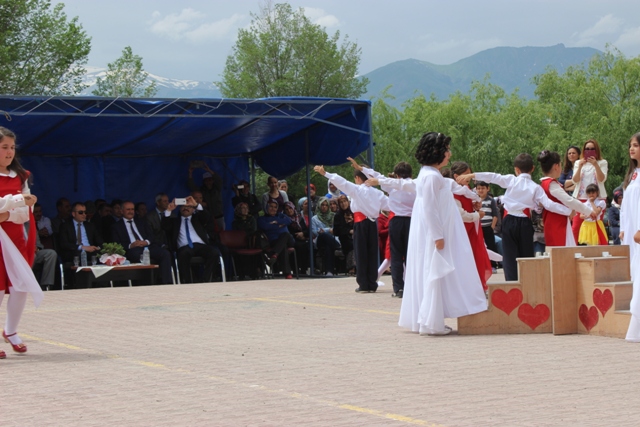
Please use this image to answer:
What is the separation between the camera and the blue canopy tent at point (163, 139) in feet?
55.6

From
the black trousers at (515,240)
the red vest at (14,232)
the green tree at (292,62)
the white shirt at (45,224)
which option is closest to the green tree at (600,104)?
the green tree at (292,62)

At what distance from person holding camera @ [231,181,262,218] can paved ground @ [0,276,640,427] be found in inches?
347

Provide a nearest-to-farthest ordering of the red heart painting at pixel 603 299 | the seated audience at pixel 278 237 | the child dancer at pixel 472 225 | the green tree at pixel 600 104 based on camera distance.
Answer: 1. the red heart painting at pixel 603 299
2. the child dancer at pixel 472 225
3. the seated audience at pixel 278 237
4. the green tree at pixel 600 104

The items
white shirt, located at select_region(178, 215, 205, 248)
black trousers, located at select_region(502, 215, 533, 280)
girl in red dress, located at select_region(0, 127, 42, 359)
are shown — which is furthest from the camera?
white shirt, located at select_region(178, 215, 205, 248)

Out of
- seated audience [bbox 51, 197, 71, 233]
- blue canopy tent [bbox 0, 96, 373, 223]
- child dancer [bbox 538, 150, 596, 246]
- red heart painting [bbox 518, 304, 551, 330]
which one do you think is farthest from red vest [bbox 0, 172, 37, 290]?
seated audience [bbox 51, 197, 71, 233]

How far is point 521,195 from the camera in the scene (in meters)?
11.7

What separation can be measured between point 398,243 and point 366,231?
1.30 metres

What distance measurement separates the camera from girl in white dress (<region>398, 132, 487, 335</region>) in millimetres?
9508

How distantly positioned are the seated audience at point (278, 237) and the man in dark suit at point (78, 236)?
3.32m

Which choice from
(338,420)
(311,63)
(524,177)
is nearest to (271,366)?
(338,420)

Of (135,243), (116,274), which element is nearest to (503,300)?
(116,274)

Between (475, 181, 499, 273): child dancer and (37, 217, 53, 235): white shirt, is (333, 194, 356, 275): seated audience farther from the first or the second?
(37, 217, 53, 235): white shirt

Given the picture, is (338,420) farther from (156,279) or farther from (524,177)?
(156,279)

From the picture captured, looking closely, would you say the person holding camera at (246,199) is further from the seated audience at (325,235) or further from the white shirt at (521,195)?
the white shirt at (521,195)
